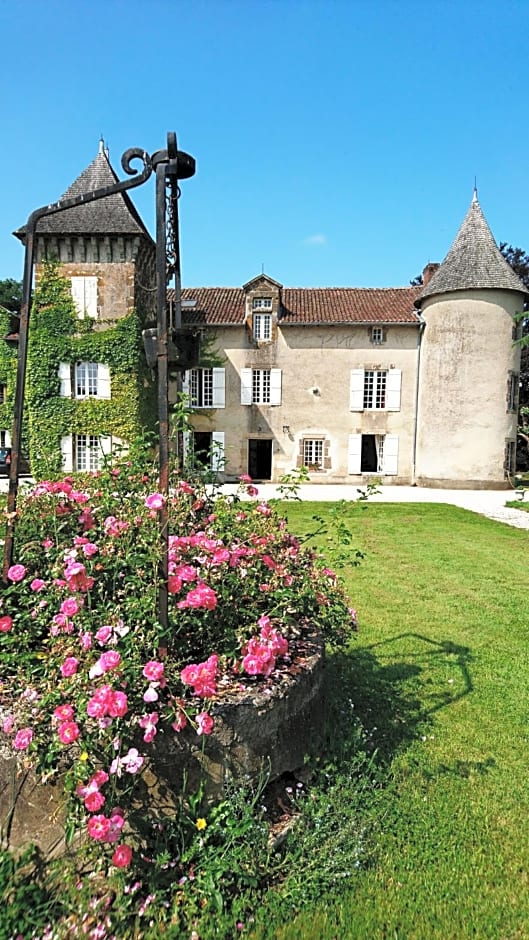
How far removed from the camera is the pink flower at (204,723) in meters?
2.03

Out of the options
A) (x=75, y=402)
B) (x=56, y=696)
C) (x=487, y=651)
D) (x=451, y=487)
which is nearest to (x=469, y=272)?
(x=451, y=487)

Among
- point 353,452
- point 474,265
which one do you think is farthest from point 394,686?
point 474,265

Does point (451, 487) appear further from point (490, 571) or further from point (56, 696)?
point (56, 696)

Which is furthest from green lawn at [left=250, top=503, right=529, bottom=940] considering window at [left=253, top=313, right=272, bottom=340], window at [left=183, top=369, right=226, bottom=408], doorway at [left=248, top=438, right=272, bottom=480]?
doorway at [left=248, top=438, right=272, bottom=480]

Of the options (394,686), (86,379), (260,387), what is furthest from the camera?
(260,387)

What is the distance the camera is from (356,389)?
2131 cm

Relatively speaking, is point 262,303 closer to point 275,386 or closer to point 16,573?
point 275,386

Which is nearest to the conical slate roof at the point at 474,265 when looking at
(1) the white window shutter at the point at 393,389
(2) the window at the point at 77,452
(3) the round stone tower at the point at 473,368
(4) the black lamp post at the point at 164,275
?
(3) the round stone tower at the point at 473,368

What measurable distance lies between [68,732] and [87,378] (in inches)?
705

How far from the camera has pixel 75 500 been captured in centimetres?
311

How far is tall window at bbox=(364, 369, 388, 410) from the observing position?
70.4 ft

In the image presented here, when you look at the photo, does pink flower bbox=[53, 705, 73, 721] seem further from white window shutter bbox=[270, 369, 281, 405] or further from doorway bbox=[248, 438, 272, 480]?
doorway bbox=[248, 438, 272, 480]

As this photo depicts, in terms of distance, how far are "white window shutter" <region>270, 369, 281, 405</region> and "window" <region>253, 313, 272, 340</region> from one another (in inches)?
54.4

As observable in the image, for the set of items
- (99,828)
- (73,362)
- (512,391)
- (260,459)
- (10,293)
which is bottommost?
(99,828)
